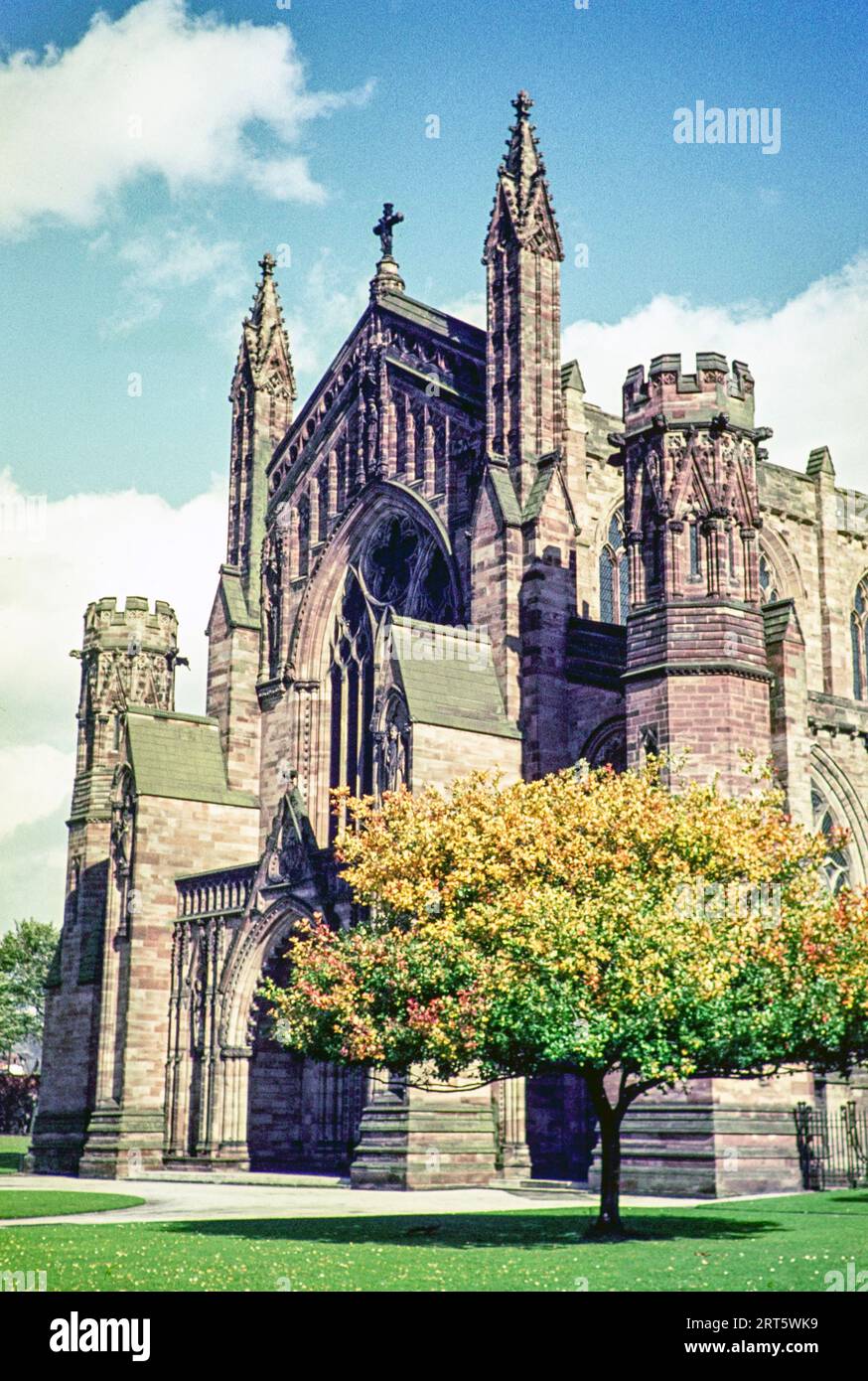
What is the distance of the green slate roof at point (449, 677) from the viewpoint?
109ft

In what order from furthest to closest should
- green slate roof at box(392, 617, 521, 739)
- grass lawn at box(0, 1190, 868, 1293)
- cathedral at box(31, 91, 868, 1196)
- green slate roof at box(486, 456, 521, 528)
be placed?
green slate roof at box(486, 456, 521, 528), green slate roof at box(392, 617, 521, 739), cathedral at box(31, 91, 868, 1196), grass lawn at box(0, 1190, 868, 1293)

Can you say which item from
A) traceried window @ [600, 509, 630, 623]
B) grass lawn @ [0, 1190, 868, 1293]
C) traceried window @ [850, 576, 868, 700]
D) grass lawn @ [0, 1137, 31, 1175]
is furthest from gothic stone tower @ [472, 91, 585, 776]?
grass lawn @ [0, 1137, 31, 1175]

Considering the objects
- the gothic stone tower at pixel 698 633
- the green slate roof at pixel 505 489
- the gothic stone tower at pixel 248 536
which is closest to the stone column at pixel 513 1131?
the gothic stone tower at pixel 698 633

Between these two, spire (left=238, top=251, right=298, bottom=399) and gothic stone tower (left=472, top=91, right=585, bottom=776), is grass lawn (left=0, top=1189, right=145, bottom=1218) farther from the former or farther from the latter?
spire (left=238, top=251, right=298, bottom=399)

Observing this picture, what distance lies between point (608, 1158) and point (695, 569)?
13193 mm

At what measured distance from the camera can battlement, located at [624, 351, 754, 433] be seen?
101 ft

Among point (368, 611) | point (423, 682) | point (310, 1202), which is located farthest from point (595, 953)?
point (368, 611)

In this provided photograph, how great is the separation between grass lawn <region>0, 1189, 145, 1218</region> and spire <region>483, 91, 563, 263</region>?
21995mm

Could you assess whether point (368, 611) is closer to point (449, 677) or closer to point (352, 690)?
point (352, 690)

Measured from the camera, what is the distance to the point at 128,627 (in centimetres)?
4856

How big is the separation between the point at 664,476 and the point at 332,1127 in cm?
1633

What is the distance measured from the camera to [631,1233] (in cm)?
1970
